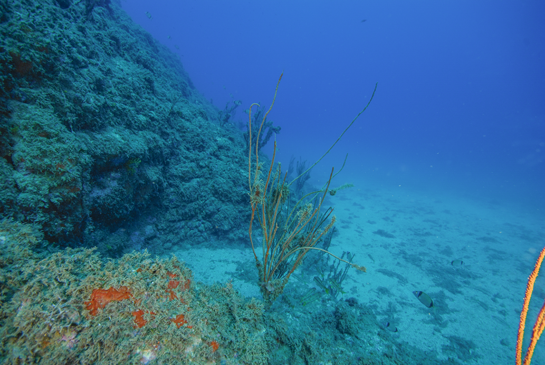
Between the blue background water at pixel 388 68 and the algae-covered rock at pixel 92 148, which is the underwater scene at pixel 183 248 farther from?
the blue background water at pixel 388 68

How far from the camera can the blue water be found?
77.4 meters

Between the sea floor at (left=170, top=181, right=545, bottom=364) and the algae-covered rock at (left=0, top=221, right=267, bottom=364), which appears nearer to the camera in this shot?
the algae-covered rock at (left=0, top=221, right=267, bottom=364)

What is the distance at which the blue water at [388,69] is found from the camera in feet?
254

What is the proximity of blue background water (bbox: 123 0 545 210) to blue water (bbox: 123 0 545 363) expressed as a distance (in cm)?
56

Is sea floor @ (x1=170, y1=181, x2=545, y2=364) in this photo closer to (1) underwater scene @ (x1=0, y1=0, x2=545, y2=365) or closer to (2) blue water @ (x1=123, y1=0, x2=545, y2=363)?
(1) underwater scene @ (x1=0, y1=0, x2=545, y2=365)

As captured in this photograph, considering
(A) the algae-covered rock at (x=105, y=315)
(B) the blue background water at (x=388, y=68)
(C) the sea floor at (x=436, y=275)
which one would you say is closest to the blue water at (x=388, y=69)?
(B) the blue background water at (x=388, y=68)

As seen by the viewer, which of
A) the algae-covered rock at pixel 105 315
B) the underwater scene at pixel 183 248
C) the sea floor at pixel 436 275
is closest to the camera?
the algae-covered rock at pixel 105 315

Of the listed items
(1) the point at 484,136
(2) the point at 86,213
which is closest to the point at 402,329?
(2) the point at 86,213

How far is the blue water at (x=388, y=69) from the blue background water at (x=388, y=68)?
0.56m

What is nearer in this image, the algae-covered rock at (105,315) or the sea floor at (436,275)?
the algae-covered rock at (105,315)

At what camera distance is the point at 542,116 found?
77.8 meters

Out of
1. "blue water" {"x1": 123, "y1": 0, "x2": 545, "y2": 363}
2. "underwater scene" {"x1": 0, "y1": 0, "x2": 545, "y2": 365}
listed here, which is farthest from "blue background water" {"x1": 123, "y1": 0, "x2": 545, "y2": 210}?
"underwater scene" {"x1": 0, "y1": 0, "x2": 545, "y2": 365}

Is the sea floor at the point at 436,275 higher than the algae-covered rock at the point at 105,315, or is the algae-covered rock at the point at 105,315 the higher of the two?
the sea floor at the point at 436,275

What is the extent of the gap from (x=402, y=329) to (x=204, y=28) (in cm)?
15460
